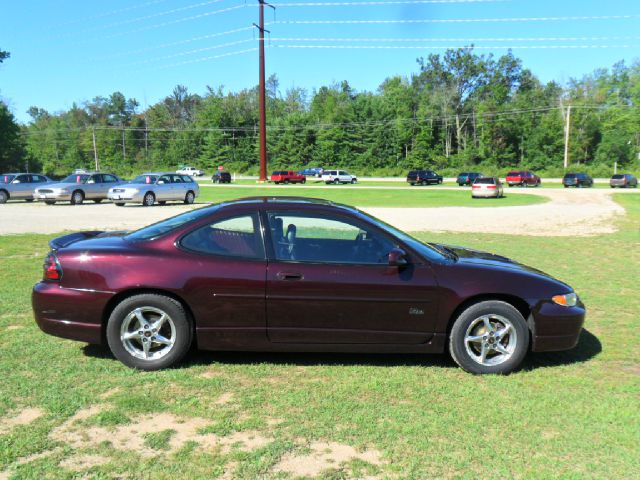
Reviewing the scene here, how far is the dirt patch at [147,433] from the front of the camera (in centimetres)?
331

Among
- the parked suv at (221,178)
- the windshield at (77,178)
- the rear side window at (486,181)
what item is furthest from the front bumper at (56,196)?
the parked suv at (221,178)

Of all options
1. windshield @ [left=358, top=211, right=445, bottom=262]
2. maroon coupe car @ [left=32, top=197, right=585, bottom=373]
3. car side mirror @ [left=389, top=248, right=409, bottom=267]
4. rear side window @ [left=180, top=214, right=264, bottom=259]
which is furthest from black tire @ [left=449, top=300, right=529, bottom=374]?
rear side window @ [left=180, top=214, right=264, bottom=259]

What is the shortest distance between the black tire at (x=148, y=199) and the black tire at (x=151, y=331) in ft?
70.4

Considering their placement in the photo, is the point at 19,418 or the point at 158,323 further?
the point at 158,323

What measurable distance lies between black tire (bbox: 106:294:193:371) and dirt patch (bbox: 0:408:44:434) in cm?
88

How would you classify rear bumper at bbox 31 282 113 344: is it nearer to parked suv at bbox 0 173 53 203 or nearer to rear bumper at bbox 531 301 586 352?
rear bumper at bbox 531 301 586 352

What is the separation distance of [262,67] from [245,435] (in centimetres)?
5731

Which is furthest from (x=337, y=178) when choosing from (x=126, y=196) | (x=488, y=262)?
(x=488, y=262)

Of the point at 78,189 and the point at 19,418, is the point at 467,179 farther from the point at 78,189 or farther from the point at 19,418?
the point at 19,418

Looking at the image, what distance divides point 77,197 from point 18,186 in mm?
4463

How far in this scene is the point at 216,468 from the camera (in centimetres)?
306

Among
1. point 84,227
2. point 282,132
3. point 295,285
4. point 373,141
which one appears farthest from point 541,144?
point 295,285

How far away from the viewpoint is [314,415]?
148 inches

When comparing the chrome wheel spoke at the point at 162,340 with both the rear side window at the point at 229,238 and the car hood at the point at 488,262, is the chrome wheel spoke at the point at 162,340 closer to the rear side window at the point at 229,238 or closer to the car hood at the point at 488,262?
the rear side window at the point at 229,238
